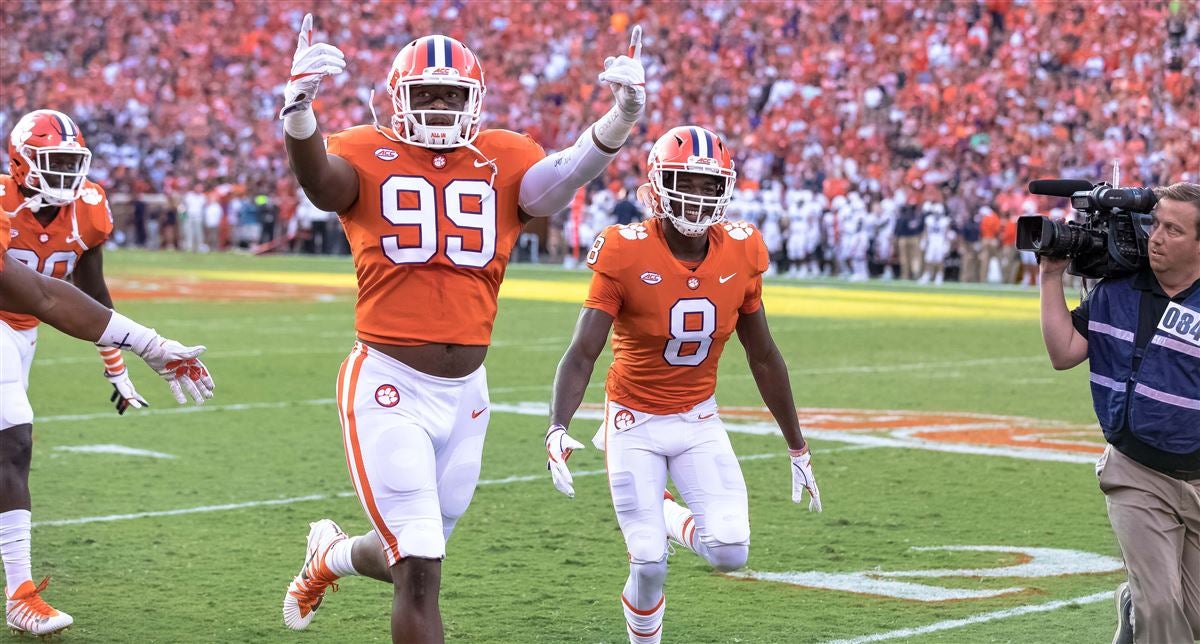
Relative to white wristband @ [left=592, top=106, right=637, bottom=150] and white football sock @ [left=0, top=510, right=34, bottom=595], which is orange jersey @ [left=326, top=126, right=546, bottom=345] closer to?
white wristband @ [left=592, top=106, right=637, bottom=150]

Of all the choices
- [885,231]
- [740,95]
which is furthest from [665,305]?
[740,95]

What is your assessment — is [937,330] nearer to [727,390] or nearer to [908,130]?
[727,390]

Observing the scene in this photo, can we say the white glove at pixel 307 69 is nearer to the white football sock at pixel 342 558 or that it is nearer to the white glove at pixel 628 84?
the white glove at pixel 628 84

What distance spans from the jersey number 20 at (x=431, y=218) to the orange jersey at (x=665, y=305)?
73 cm

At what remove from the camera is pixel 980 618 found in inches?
231

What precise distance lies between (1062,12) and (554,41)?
11.4 metres

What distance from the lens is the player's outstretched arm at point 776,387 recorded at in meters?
5.51

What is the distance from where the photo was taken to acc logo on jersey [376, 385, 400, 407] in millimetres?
4539

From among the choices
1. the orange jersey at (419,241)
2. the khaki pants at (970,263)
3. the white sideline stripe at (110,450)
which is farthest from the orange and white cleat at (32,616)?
the khaki pants at (970,263)

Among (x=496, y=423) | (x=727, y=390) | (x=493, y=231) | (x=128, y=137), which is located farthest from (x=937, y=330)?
(x=128, y=137)

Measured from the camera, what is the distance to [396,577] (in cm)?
441

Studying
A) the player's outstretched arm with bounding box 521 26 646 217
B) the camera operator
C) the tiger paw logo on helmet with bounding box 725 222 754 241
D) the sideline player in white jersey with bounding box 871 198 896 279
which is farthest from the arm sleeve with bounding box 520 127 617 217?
the sideline player in white jersey with bounding box 871 198 896 279

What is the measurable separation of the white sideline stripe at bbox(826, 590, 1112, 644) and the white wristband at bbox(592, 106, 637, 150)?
1955 mm

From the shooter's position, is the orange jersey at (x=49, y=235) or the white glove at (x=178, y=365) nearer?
the white glove at (x=178, y=365)
